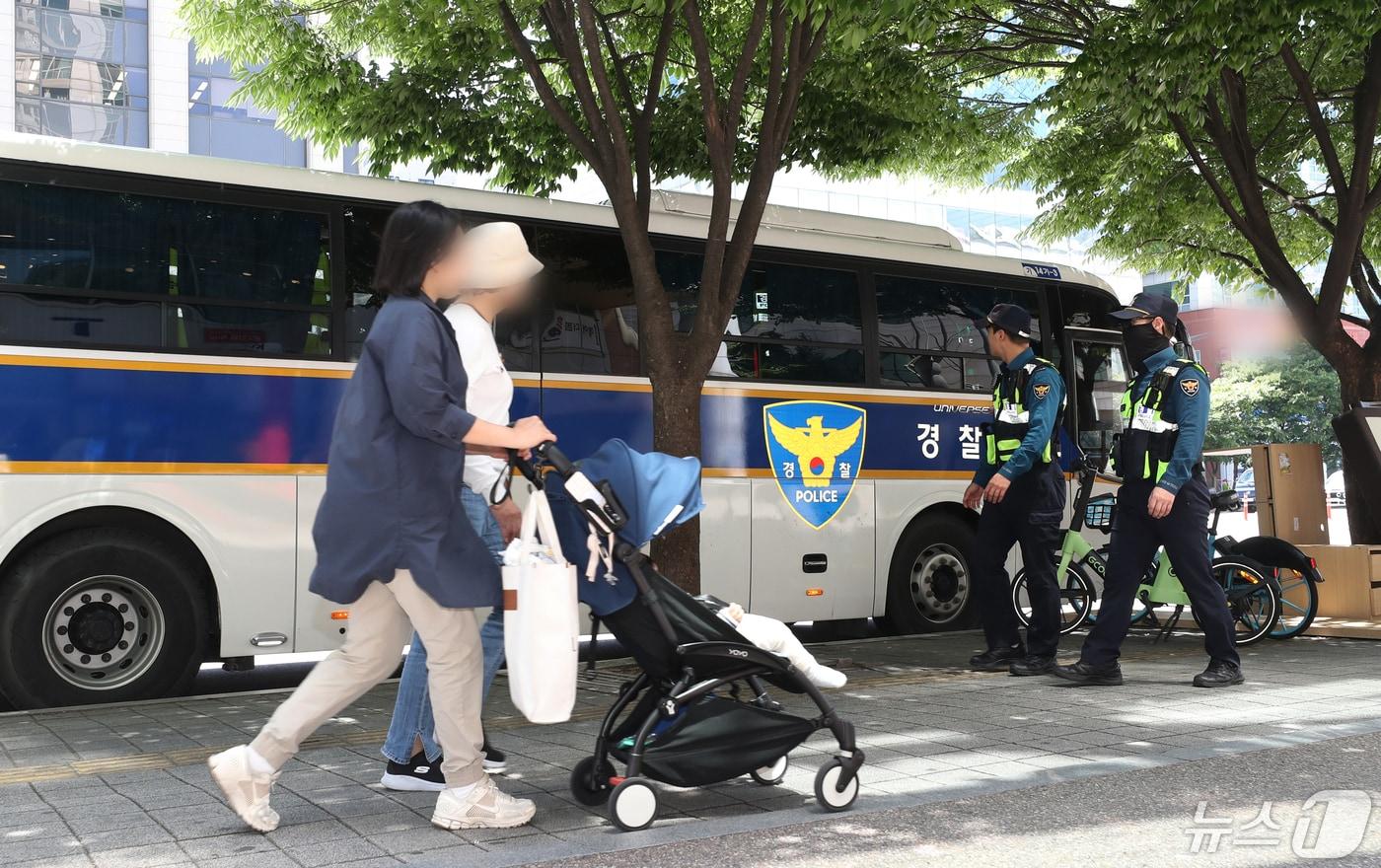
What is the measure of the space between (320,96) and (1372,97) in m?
9.57

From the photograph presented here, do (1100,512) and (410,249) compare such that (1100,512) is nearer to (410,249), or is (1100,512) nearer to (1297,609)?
(1297,609)

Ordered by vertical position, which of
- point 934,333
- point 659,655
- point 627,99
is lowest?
point 659,655

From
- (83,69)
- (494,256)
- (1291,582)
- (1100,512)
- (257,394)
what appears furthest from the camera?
(83,69)

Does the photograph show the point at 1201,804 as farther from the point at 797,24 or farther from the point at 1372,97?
the point at 1372,97

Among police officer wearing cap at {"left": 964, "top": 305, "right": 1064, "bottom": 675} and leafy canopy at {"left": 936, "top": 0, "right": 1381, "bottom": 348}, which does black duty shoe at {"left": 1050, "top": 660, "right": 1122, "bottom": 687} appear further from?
leafy canopy at {"left": 936, "top": 0, "right": 1381, "bottom": 348}

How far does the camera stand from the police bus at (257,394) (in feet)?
23.9

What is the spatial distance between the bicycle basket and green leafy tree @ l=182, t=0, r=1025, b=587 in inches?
138

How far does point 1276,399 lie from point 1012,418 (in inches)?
2199

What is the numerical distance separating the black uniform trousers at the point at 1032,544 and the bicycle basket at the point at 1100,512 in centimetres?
224

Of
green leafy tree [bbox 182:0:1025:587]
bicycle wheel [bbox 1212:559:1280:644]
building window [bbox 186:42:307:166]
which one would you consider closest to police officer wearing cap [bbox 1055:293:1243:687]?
bicycle wheel [bbox 1212:559:1280:644]

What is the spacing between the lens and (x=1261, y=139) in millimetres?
16109

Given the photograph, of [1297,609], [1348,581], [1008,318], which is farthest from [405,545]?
[1348,581]

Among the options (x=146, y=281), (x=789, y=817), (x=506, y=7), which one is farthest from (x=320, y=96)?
(x=789, y=817)

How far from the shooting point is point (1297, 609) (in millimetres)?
9969
